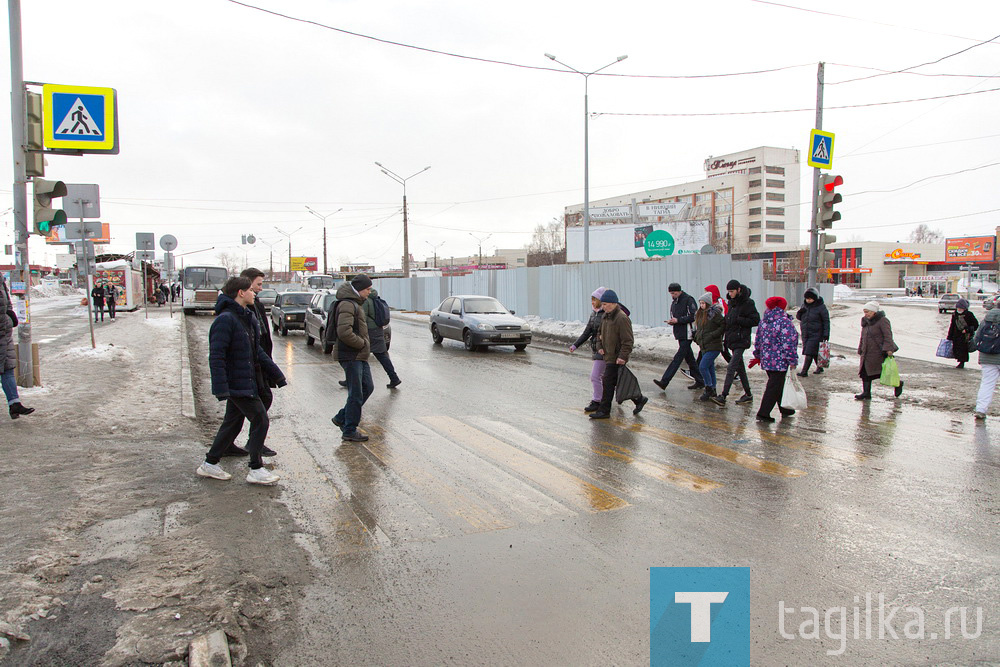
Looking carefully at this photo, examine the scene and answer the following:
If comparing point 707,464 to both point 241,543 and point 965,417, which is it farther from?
point 965,417

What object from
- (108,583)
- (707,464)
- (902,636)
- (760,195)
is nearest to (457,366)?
(707,464)

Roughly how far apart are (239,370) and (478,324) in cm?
1124

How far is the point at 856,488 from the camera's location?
5.49 meters

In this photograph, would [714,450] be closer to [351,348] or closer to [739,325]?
[739,325]

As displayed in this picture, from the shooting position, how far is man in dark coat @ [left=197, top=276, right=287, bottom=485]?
Answer: 17.8ft

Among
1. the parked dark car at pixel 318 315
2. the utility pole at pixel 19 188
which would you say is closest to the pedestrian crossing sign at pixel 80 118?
the utility pole at pixel 19 188

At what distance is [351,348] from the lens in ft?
24.3

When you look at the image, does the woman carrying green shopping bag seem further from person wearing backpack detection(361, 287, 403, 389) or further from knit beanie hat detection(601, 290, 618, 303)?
person wearing backpack detection(361, 287, 403, 389)

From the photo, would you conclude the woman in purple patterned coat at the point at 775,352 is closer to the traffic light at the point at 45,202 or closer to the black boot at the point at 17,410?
the black boot at the point at 17,410

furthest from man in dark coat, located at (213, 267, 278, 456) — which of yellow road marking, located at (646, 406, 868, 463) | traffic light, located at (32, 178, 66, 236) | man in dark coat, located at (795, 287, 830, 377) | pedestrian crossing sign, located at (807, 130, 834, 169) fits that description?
pedestrian crossing sign, located at (807, 130, 834, 169)

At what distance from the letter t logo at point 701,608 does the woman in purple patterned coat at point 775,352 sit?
5.20 m

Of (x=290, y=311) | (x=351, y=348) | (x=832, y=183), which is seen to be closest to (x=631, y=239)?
(x=290, y=311)

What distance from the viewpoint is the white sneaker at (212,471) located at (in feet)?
18.8

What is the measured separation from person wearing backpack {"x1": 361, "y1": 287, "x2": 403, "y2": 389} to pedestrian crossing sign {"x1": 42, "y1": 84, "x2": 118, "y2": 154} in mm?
4373
